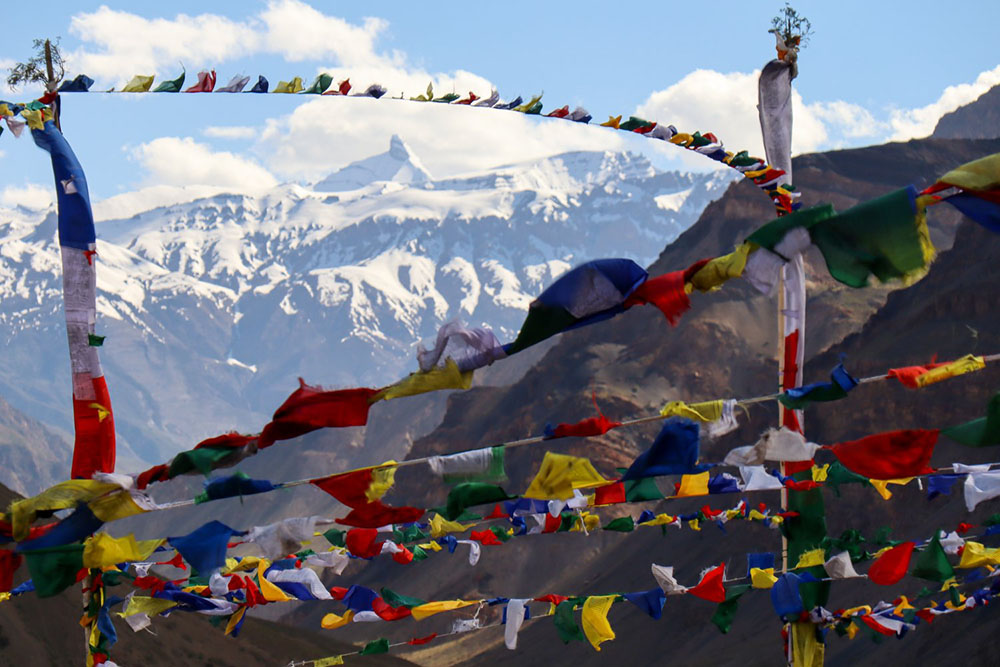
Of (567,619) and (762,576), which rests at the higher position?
(762,576)

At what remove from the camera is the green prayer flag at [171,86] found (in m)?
10.8

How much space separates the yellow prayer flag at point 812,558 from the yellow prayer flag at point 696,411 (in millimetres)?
1993

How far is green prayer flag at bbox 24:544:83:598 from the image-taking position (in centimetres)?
856

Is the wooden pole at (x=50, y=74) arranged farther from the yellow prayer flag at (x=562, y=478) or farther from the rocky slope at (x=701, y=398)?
the rocky slope at (x=701, y=398)

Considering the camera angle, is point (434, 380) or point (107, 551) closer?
point (434, 380)

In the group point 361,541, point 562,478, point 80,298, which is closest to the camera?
point 562,478

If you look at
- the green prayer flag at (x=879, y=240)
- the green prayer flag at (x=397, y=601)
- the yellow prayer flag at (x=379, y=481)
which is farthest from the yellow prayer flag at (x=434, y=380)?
the green prayer flag at (x=397, y=601)

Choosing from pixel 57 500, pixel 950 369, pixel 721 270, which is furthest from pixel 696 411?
pixel 57 500

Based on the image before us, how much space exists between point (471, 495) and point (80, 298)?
405 centimetres

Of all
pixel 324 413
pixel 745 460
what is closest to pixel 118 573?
pixel 324 413

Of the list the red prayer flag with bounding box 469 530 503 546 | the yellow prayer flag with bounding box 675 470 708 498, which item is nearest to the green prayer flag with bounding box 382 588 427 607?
the red prayer flag with bounding box 469 530 503 546

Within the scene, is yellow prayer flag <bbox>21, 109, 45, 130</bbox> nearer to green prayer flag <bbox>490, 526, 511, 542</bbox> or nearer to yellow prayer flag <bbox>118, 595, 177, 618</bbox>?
yellow prayer flag <bbox>118, 595, 177, 618</bbox>

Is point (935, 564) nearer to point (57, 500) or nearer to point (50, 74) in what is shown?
point (57, 500)

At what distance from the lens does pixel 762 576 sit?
991cm
